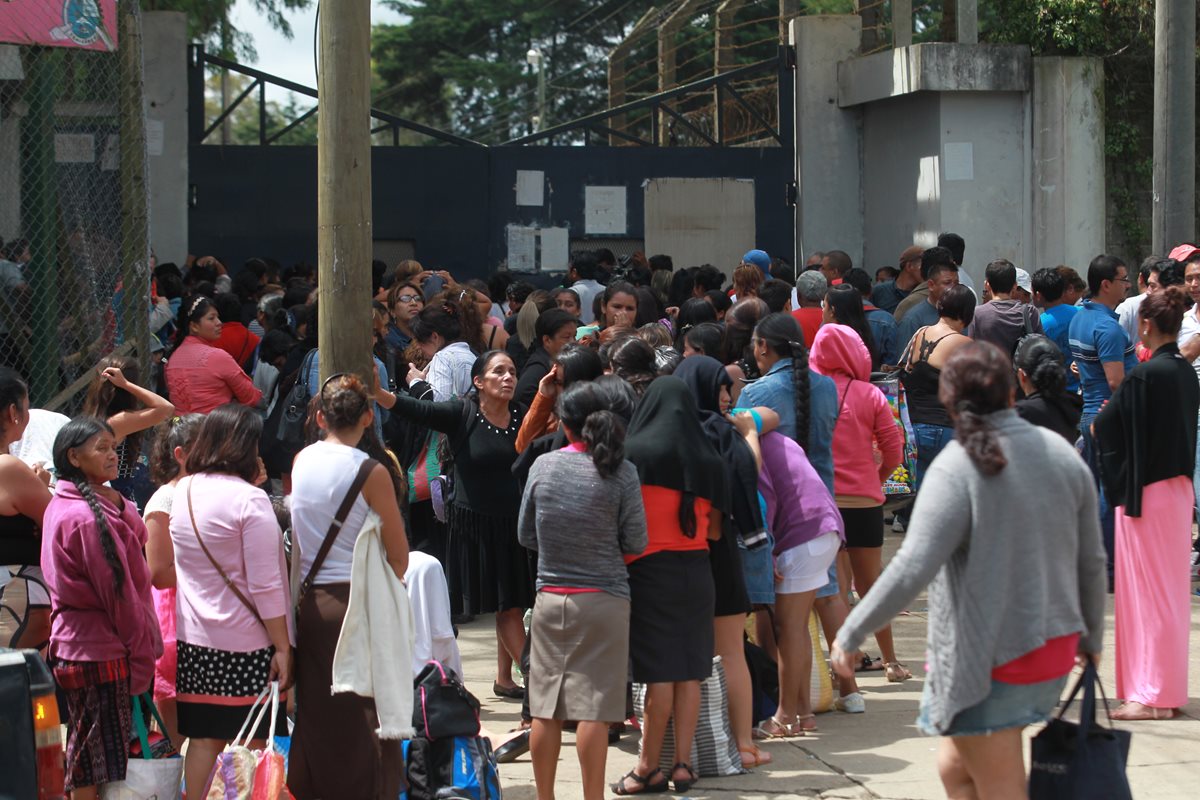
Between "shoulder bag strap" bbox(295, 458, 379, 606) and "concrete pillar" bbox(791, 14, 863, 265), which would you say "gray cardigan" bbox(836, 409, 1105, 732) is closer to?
"shoulder bag strap" bbox(295, 458, 379, 606)

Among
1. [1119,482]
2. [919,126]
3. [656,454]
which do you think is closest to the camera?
[656,454]

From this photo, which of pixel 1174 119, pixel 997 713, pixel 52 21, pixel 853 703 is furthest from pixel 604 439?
pixel 1174 119

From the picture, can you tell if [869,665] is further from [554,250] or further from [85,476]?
[554,250]

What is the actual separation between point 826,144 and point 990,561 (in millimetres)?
13012

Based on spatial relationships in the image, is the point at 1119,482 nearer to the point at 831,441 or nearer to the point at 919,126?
the point at 831,441

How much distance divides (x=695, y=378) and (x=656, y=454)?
2.12 ft

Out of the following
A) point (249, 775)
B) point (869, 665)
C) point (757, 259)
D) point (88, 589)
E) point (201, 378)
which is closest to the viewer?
point (249, 775)

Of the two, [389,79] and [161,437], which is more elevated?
[389,79]

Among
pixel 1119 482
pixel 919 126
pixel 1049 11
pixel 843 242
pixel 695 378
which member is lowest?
pixel 1119 482

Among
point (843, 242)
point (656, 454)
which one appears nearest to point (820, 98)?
point (843, 242)

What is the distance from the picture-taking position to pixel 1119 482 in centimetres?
695

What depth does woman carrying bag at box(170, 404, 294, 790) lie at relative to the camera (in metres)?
5.30

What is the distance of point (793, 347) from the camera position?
687 centimetres

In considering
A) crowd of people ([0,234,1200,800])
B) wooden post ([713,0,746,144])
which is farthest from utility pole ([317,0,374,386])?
wooden post ([713,0,746,144])
